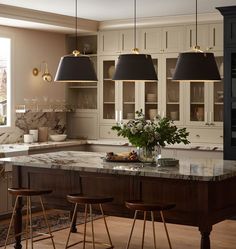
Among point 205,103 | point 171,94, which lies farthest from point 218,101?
point 171,94

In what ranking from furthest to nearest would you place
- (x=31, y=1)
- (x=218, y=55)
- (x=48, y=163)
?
(x=218, y=55) → (x=31, y=1) → (x=48, y=163)

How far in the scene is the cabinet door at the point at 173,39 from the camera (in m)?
8.39

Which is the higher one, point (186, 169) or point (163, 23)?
point (163, 23)

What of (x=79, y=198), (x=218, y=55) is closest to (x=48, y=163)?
(x=79, y=198)

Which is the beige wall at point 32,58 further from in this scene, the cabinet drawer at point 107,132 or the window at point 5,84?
the cabinet drawer at point 107,132

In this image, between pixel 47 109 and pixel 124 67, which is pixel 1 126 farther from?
pixel 124 67

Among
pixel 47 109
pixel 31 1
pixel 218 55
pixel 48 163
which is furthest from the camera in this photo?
pixel 47 109

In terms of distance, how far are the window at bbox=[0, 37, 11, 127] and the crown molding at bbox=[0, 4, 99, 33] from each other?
0.56 metres

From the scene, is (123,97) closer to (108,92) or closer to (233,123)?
(108,92)

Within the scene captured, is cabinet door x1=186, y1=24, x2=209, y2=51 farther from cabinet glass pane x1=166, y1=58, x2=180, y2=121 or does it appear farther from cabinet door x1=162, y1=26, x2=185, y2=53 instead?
cabinet glass pane x1=166, y1=58, x2=180, y2=121


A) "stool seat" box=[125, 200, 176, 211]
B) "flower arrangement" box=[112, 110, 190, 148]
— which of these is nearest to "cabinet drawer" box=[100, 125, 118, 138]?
"flower arrangement" box=[112, 110, 190, 148]

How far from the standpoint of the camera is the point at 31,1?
275 inches

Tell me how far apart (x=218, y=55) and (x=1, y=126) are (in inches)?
121

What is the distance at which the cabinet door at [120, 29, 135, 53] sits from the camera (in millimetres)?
8828
